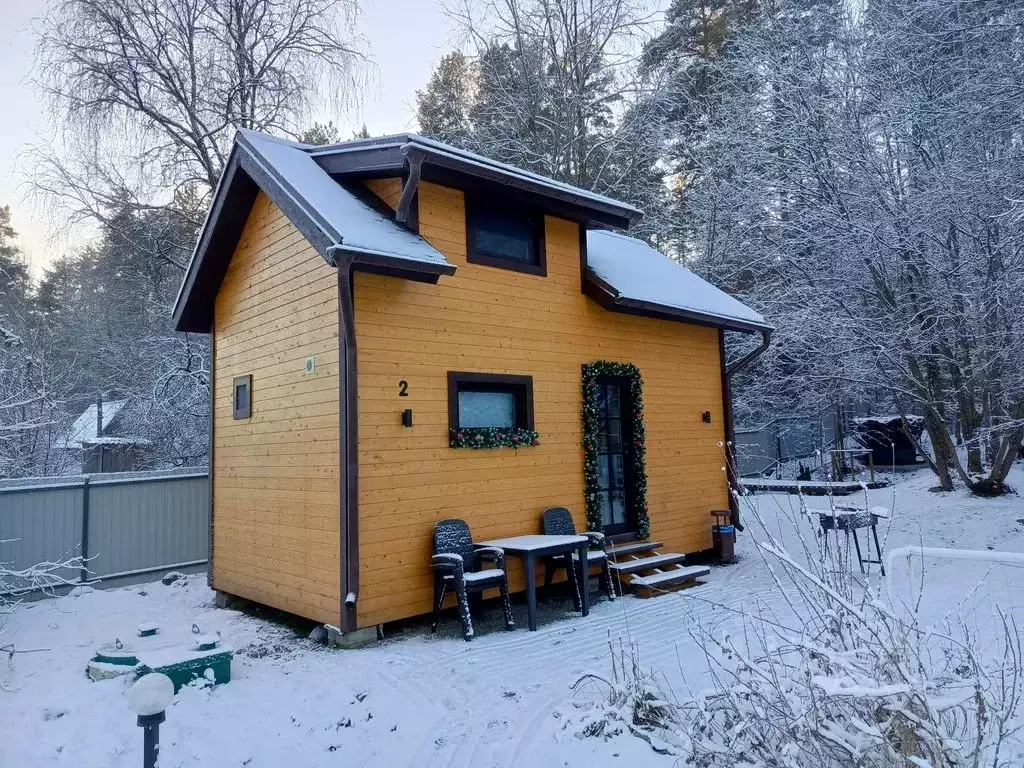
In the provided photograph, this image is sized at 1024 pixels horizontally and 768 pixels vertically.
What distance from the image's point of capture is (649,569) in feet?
25.5

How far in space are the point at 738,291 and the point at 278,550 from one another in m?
12.4

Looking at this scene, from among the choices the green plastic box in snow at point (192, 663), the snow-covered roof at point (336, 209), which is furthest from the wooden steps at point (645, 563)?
the green plastic box in snow at point (192, 663)

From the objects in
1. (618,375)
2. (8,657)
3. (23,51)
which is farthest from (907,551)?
(23,51)

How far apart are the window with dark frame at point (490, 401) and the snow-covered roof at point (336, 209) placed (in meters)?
1.31

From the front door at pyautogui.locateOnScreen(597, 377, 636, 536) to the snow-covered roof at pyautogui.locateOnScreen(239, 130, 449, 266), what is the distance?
10.3 feet

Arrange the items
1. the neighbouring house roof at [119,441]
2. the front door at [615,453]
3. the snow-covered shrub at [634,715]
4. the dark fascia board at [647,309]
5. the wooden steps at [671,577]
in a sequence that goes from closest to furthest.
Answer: the snow-covered shrub at [634,715], the wooden steps at [671,577], the dark fascia board at [647,309], the front door at [615,453], the neighbouring house roof at [119,441]

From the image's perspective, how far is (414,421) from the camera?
6.22 meters

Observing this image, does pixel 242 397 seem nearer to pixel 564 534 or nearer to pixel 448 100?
pixel 564 534

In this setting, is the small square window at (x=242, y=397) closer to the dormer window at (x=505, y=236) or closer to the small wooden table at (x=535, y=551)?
the dormer window at (x=505, y=236)

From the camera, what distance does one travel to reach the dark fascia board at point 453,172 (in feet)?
20.1

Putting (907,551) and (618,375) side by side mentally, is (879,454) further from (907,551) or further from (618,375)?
(907,551)

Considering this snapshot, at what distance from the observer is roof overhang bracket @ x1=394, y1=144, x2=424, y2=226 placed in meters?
5.90

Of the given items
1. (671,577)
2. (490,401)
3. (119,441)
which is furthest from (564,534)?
(119,441)

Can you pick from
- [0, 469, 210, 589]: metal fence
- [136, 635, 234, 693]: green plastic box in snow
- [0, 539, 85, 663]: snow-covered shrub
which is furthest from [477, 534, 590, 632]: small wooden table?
[0, 469, 210, 589]: metal fence
